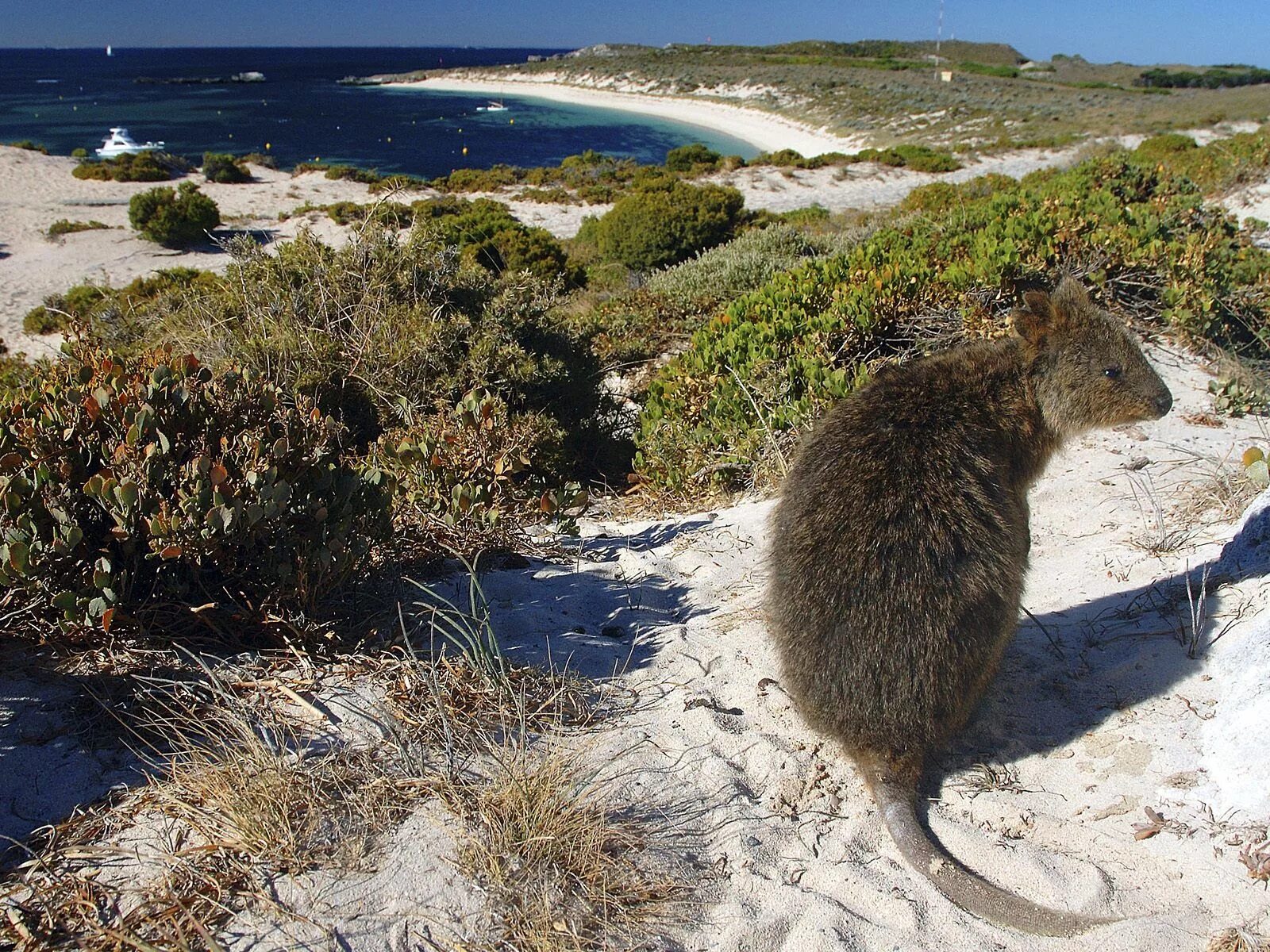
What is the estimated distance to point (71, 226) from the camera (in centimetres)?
2230

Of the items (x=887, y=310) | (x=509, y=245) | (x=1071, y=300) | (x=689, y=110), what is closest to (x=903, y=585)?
(x=1071, y=300)

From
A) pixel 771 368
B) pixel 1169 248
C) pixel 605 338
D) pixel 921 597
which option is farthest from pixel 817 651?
pixel 605 338

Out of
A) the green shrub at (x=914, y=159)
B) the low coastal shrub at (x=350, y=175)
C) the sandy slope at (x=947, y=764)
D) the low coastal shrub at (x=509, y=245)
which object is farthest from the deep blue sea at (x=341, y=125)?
the sandy slope at (x=947, y=764)

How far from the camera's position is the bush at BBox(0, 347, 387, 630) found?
2912 mm

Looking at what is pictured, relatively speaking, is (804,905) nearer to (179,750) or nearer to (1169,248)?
(179,750)

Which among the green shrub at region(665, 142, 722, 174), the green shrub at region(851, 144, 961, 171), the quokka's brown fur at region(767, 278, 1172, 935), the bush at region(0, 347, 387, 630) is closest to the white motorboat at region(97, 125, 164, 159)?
the green shrub at region(665, 142, 722, 174)

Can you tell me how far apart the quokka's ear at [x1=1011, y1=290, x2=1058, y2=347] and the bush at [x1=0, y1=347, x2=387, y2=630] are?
2922 millimetres

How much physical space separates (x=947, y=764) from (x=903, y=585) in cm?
84

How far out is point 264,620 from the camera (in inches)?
128

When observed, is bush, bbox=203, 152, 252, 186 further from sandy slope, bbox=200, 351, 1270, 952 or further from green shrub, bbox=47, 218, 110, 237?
sandy slope, bbox=200, 351, 1270, 952

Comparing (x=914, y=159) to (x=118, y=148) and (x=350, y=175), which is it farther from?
(x=118, y=148)

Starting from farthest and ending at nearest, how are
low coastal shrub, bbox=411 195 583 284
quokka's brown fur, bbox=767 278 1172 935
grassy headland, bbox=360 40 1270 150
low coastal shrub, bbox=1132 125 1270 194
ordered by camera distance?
1. grassy headland, bbox=360 40 1270 150
2. low coastal shrub, bbox=1132 125 1270 194
3. low coastal shrub, bbox=411 195 583 284
4. quokka's brown fur, bbox=767 278 1172 935

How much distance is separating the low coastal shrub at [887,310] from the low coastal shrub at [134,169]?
1227 inches

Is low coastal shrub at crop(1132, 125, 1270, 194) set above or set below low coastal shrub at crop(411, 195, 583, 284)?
above
